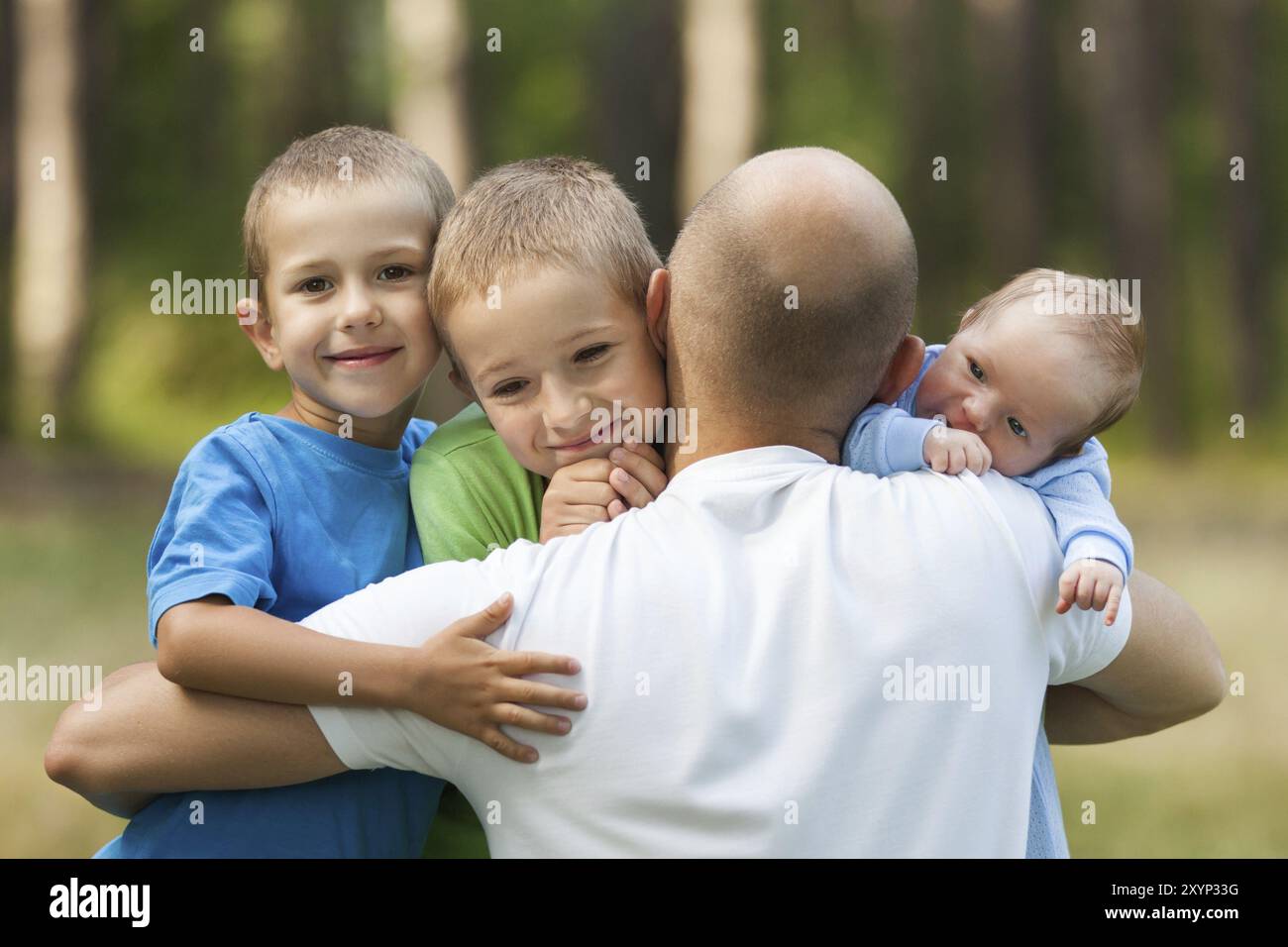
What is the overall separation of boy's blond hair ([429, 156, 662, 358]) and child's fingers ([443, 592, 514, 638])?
0.46 m

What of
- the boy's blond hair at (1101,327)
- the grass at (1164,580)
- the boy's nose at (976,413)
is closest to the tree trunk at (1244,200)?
the grass at (1164,580)

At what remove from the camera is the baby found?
6.01 feet

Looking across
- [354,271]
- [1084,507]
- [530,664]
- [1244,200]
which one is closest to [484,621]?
[530,664]

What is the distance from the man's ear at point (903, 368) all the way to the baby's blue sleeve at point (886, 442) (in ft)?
0.13

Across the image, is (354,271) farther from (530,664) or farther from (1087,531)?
(1087,531)

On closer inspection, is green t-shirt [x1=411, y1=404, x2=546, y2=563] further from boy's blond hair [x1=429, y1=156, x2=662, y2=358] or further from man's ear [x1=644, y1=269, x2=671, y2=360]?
man's ear [x1=644, y1=269, x2=671, y2=360]

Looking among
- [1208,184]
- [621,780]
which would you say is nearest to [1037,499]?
[621,780]

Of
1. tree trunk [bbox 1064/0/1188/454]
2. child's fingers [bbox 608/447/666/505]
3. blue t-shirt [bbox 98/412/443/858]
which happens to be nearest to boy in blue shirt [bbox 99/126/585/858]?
blue t-shirt [bbox 98/412/443/858]

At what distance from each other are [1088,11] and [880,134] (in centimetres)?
381

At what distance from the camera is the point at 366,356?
Answer: 6.91 feet

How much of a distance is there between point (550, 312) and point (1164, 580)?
8.33 m

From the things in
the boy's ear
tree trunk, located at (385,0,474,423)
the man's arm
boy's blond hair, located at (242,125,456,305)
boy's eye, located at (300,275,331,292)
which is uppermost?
tree trunk, located at (385,0,474,423)
